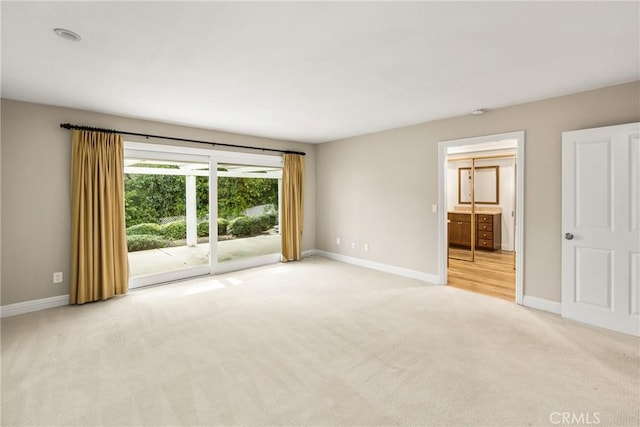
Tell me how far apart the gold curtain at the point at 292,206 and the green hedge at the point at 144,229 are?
2.28 meters

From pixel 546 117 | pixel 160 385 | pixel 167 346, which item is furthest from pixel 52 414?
pixel 546 117

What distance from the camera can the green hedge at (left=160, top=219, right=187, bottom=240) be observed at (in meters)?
4.90

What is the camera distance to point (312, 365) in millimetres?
2492

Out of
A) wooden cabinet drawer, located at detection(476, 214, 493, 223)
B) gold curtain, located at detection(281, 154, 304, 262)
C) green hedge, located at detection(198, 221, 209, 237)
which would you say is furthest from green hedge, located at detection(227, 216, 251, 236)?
wooden cabinet drawer, located at detection(476, 214, 493, 223)

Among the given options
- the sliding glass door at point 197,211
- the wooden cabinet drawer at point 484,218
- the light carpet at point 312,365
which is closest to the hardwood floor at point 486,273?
the light carpet at point 312,365

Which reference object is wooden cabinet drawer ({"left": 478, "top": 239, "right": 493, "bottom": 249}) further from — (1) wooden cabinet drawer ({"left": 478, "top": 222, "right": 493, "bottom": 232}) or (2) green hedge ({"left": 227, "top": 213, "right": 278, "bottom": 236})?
(2) green hedge ({"left": 227, "top": 213, "right": 278, "bottom": 236})

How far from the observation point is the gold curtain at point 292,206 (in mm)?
6156

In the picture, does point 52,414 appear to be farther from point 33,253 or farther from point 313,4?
point 313,4

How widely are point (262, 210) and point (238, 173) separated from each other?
91 centimetres

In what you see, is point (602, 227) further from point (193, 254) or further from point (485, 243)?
point (193, 254)

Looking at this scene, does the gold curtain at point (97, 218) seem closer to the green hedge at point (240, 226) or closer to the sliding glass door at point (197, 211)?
the sliding glass door at point (197, 211)

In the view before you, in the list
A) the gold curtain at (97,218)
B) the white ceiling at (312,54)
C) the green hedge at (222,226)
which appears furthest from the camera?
the green hedge at (222,226)

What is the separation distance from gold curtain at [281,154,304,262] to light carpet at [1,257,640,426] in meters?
2.25

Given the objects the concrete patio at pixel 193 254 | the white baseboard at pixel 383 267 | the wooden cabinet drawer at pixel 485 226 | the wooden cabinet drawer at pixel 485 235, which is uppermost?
Result: the wooden cabinet drawer at pixel 485 226
